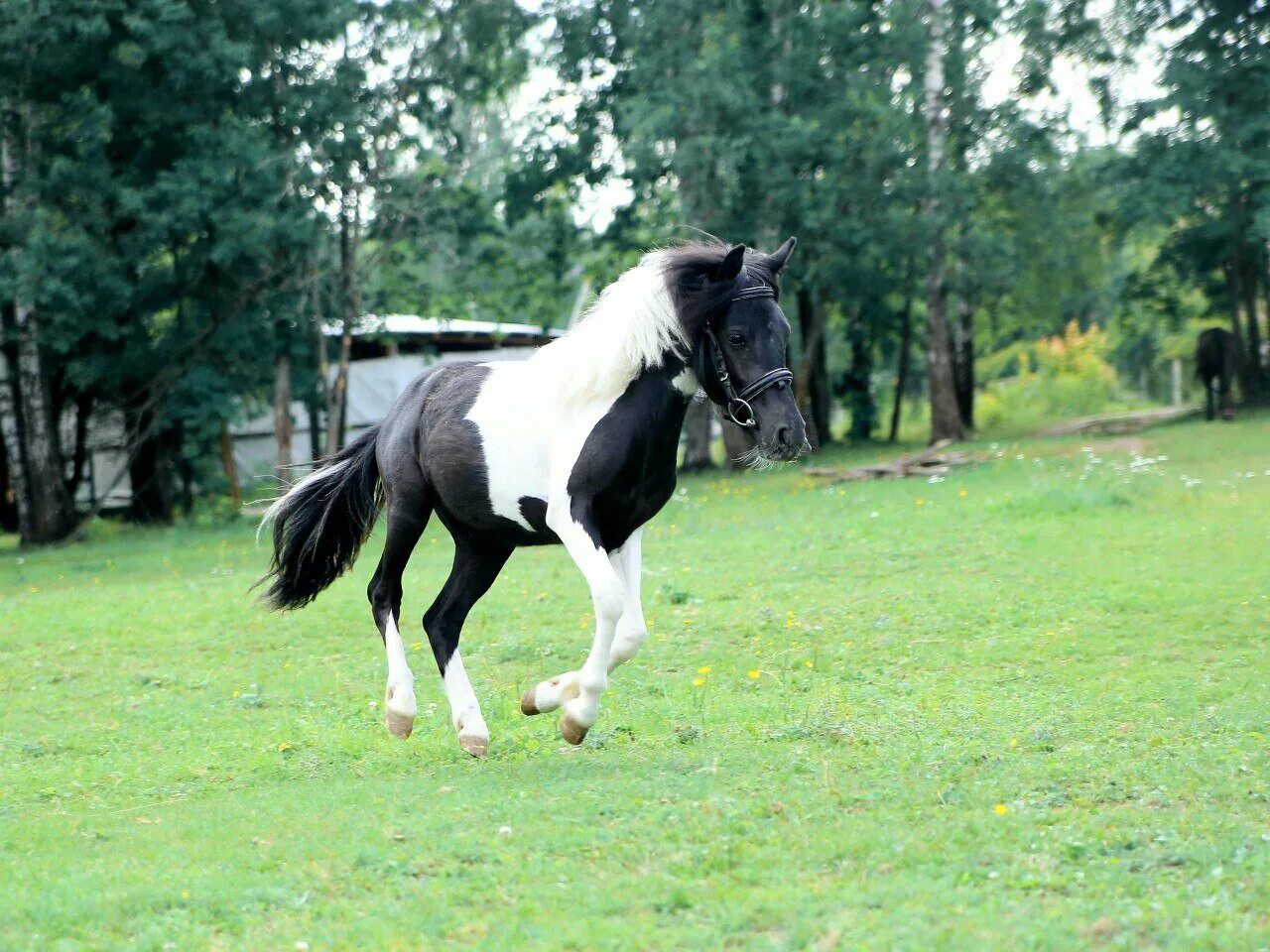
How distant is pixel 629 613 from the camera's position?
652cm

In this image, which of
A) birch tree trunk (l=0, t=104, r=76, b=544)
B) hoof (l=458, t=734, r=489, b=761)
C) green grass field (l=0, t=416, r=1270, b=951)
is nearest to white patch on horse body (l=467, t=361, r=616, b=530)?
hoof (l=458, t=734, r=489, b=761)

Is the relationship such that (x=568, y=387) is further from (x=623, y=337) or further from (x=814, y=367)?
(x=814, y=367)

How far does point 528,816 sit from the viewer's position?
18.7 ft

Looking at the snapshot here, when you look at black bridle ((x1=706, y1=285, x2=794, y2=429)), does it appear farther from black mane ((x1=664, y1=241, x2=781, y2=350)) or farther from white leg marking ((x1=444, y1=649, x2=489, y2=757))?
white leg marking ((x1=444, y1=649, x2=489, y2=757))

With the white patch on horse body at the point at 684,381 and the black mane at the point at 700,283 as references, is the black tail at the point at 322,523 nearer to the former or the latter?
the white patch on horse body at the point at 684,381

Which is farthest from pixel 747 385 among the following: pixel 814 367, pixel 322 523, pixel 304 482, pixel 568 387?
pixel 814 367

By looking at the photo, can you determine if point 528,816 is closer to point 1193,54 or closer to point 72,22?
point 72,22

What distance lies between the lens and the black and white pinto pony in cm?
639

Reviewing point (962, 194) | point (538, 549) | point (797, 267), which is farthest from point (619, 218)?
point (538, 549)

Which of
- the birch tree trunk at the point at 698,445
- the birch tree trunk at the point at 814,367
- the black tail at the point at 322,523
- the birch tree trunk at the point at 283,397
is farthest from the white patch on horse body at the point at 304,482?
the birch tree trunk at the point at 814,367

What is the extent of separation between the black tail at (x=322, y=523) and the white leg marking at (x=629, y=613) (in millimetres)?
2006

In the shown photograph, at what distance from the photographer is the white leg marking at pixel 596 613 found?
20.9ft

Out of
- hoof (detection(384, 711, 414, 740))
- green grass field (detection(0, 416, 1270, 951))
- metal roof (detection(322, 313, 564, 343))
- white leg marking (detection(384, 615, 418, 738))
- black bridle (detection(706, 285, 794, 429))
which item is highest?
metal roof (detection(322, 313, 564, 343))

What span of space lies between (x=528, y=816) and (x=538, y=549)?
11449 millimetres
